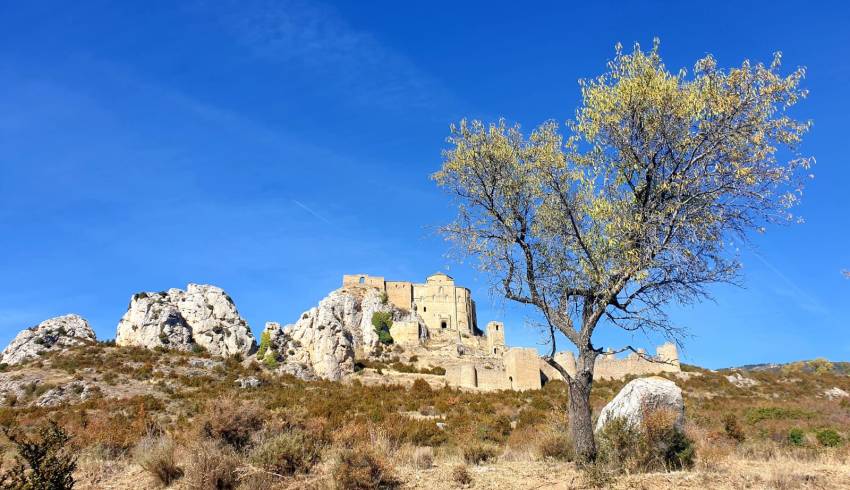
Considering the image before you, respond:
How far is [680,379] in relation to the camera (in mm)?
44969

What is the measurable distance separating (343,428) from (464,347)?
175 feet

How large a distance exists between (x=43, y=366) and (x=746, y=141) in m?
42.4

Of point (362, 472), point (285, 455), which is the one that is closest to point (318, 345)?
point (285, 455)

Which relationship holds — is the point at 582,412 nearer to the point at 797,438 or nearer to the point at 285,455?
the point at 285,455

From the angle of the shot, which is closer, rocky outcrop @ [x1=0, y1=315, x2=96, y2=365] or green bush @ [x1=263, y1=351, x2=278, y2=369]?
rocky outcrop @ [x1=0, y1=315, x2=96, y2=365]

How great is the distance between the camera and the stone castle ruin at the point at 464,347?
4297cm

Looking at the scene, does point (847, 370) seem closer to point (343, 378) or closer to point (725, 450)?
point (343, 378)

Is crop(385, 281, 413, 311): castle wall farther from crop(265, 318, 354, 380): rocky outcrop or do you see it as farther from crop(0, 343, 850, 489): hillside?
crop(0, 343, 850, 489): hillside

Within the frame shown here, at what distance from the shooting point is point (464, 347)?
215ft

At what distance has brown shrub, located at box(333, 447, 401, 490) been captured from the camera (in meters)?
8.73

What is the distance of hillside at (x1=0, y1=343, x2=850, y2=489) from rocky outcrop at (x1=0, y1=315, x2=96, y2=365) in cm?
206

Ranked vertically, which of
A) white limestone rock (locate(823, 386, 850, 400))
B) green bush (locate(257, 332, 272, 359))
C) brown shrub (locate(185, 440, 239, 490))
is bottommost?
white limestone rock (locate(823, 386, 850, 400))

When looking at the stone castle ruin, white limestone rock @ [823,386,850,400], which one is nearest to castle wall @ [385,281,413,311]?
the stone castle ruin

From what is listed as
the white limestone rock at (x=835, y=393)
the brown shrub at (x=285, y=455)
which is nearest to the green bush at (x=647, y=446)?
the brown shrub at (x=285, y=455)
